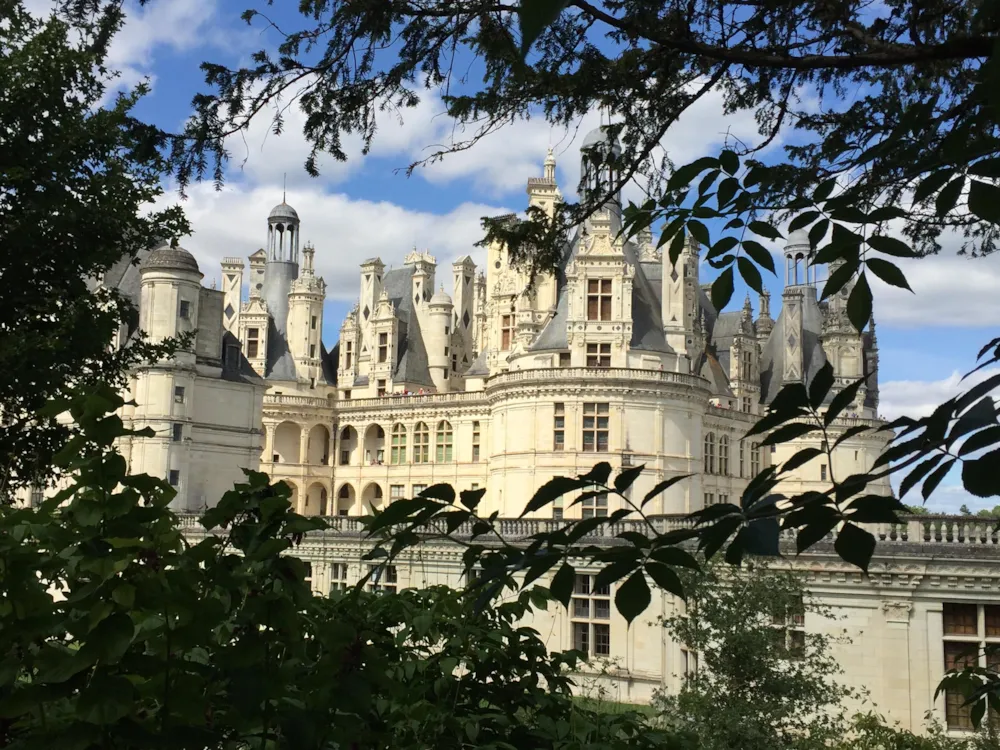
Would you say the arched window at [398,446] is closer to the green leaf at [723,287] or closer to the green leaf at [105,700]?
the green leaf at [723,287]

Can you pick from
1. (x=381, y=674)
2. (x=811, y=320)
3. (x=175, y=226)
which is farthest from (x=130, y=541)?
(x=811, y=320)

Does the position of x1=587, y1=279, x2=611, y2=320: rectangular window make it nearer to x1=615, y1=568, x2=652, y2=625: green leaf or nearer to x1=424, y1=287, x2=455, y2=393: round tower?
x1=424, y1=287, x2=455, y2=393: round tower

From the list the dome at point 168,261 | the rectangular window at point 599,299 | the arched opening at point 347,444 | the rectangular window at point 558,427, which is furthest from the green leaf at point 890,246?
the arched opening at point 347,444

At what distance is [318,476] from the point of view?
4775 centimetres

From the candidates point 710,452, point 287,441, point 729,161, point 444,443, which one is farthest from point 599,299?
point 729,161

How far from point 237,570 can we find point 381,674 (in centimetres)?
45

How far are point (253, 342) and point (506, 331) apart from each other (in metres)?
13.3

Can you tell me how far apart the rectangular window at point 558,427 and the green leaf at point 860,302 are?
1231 inches

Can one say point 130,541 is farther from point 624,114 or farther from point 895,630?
point 895,630

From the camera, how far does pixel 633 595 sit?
6.74ft

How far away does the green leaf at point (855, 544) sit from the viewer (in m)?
1.94

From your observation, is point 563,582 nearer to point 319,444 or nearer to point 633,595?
point 633,595

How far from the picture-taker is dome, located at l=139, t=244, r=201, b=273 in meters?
33.3

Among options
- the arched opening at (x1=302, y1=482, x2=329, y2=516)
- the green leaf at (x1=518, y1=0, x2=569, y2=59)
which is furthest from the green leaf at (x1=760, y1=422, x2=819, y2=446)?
the arched opening at (x1=302, y1=482, x2=329, y2=516)
